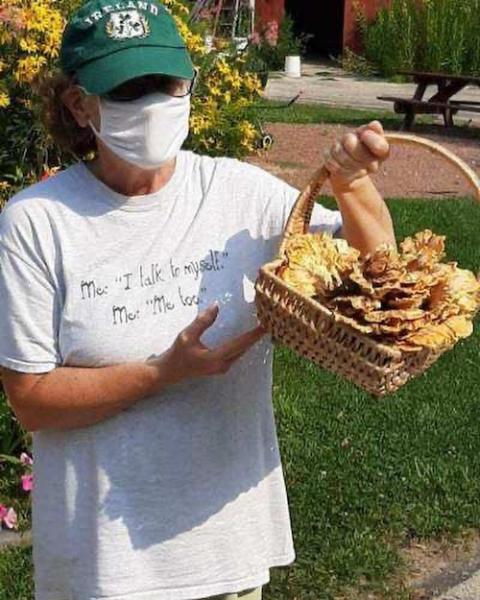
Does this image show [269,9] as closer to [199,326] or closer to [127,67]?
[127,67]

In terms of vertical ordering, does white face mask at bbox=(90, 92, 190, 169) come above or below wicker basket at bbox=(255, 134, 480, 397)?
above

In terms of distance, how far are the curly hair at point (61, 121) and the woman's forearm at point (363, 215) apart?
473 mm

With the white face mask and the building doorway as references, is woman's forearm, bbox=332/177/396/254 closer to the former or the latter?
the white face mask

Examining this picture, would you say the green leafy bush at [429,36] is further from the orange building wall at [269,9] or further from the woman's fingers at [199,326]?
the woman's fingers at [199,326]

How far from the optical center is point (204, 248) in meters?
2.17

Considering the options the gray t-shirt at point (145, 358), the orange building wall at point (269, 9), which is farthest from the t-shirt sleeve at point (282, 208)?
the orange building wall at point (269, 9)

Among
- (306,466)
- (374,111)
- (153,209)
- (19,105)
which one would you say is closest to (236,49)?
(19,105)

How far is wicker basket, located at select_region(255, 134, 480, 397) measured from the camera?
2002mm

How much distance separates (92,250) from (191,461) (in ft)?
1.32

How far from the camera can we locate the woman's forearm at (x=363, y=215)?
2.20m

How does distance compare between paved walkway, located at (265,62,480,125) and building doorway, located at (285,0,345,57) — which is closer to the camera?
paved walkway, located at (265,62,480,125)

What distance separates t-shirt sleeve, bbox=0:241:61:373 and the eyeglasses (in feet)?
1.04

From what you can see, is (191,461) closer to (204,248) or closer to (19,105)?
(204,248)

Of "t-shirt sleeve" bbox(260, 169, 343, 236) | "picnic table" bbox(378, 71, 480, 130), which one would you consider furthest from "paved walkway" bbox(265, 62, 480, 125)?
"t-shirt sleeve" bbox(260, 169, 343, 236)
